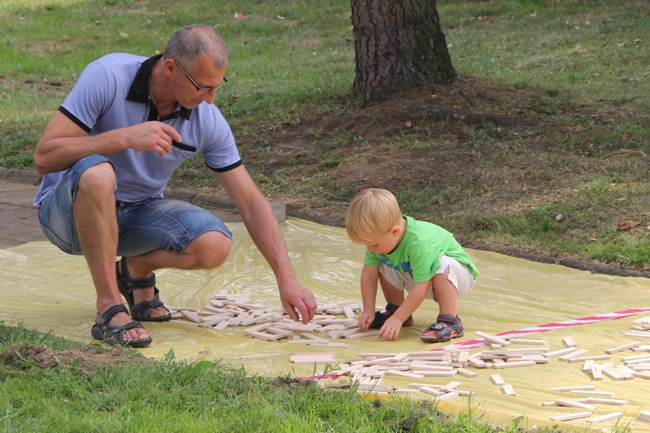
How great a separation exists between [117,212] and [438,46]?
18.4 ft

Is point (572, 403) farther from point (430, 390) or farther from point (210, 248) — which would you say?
point (210, 248)

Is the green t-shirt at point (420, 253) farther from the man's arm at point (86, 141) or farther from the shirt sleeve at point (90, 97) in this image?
the shirt sleeve at point (90, 97)

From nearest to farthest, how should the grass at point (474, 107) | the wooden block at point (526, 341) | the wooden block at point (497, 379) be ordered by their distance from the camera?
the wooden block at point (497, 379) < the wooden block at point (526, 341) < the grass at point (474, 107)

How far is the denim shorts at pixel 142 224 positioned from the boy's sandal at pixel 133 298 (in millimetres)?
152

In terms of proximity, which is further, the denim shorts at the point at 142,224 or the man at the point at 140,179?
the denim shorts at the point at 142,224

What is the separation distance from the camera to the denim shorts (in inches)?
187

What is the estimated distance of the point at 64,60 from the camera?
15.1m

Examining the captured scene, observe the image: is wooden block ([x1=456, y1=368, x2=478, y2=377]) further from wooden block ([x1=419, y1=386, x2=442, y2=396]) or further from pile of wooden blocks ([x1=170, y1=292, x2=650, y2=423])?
wooden block ([x1=419, y1=386, x2=442, y2=396])

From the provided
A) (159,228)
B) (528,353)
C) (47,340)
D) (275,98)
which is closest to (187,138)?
(159,228)

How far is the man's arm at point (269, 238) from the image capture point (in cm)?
454

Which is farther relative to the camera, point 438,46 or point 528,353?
point 438,46

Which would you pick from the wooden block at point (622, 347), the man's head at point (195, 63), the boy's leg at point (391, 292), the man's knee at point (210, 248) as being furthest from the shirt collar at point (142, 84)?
the wooden block at point (622, 347)

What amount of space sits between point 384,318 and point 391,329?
298 mm

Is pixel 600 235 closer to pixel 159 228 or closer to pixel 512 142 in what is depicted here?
pixel 512 142
